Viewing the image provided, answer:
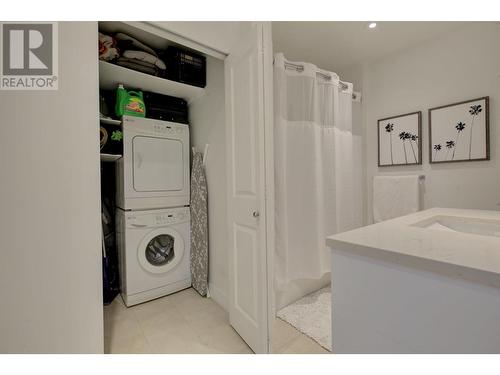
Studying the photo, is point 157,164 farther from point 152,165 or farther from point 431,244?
point 431,244

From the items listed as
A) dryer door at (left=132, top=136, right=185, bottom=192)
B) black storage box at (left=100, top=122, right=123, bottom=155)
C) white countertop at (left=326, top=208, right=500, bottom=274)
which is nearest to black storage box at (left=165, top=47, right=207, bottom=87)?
dryer door at (left=132, top=136, right=185, bottom=192)

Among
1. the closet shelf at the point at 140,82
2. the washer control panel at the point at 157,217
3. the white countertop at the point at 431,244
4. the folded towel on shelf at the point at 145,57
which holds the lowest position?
the washer control panel at the point at 157,217

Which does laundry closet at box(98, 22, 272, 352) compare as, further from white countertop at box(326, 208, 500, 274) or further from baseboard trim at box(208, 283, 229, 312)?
white countertop at box(326, 208, 500, 274)

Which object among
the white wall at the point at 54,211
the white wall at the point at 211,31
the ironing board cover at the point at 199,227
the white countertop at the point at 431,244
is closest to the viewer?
the white countertop at the point at 431,244

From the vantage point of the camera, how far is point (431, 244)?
0.69 meters

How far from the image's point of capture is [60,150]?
3.13ft

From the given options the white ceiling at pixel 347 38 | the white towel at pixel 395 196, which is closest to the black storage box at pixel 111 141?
the white ceiling at pixel 347 38

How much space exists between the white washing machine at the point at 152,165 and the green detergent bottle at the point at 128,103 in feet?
0.17

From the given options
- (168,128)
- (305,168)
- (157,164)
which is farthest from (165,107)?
(305,168)

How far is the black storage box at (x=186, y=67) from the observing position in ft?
5.91

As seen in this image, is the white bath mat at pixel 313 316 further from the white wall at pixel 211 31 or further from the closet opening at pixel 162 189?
the white wall at pixel 211 31

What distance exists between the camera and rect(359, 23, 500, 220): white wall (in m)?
1.73

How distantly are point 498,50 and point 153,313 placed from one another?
3435mm

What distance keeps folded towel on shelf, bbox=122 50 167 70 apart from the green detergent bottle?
28cm
